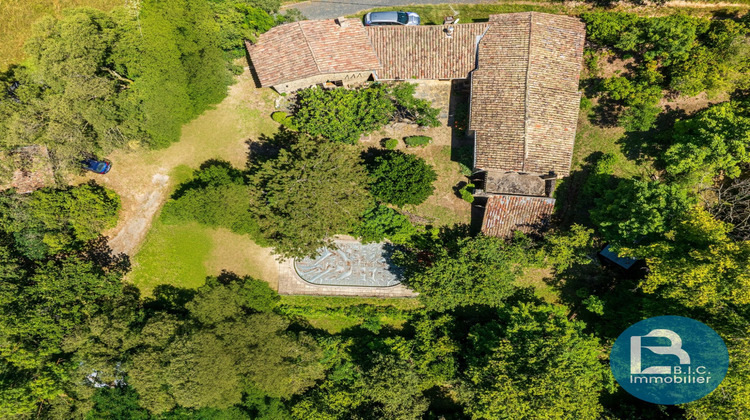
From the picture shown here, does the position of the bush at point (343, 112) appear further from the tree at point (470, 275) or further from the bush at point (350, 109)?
the tree at point (470, 275)

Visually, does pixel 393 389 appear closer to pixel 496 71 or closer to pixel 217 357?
pixel 217 357

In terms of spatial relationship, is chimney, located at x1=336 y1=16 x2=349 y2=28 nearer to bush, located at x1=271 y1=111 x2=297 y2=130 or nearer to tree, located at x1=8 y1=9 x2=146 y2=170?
bush, located at x1=271 y1=111 x2=297 y2=130

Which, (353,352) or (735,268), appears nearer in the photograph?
(735,268)

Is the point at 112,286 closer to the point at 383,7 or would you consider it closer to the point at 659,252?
the point at 383,7

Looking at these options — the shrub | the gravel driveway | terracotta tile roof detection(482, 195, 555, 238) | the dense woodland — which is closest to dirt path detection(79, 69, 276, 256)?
the dense woodland

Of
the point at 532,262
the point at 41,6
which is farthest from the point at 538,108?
the point at 41,6
